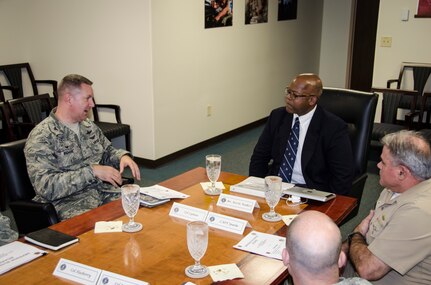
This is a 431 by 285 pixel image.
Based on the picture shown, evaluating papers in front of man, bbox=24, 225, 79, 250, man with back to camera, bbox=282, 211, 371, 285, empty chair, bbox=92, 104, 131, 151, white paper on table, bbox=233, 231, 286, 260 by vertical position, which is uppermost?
man with back to camera, bbox=282, 211, 371, 285

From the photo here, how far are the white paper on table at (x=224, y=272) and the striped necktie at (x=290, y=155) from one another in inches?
50.7

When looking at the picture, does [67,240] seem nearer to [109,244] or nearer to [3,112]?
[109,244]

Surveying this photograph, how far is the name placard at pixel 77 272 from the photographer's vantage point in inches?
57.9

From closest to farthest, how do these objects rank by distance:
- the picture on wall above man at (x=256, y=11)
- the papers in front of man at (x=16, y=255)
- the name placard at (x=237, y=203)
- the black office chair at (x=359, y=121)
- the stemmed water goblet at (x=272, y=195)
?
the papers in front of man at (x=16, y=255), the stemmed water goblet at (x=272, y=195), the name placard at (x=237, y=203), the black office chair at (x=359, y=121), the picture on wall above man at (x=256, y=11)

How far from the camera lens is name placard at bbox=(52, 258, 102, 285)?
1.47 metres

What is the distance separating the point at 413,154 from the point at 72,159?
1.75 m

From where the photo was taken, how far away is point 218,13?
547 centimetres

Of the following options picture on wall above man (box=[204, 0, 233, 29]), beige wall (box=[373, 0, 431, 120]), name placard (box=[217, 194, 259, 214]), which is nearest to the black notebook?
name placard (box=[217, 194, 259, 214])

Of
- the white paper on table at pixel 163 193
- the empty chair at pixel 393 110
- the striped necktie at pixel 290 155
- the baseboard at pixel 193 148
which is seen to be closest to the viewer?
the white paper on table at pixel 163 193

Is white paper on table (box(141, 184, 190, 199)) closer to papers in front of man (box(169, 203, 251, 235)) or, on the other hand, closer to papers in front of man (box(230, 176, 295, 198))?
papers in front of man (box(169, 203, 251, 235))

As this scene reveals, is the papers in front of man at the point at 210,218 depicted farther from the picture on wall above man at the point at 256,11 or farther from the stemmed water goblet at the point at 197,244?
the picture on wall above man at the point at 256,11

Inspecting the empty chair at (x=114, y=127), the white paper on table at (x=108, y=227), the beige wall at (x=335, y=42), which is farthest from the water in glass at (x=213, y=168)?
the beige wall at (x=335, y=42)

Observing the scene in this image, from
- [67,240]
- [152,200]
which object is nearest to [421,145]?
[152,200]

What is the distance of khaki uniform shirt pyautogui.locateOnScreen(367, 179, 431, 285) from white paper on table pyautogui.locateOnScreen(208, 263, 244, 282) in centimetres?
55
